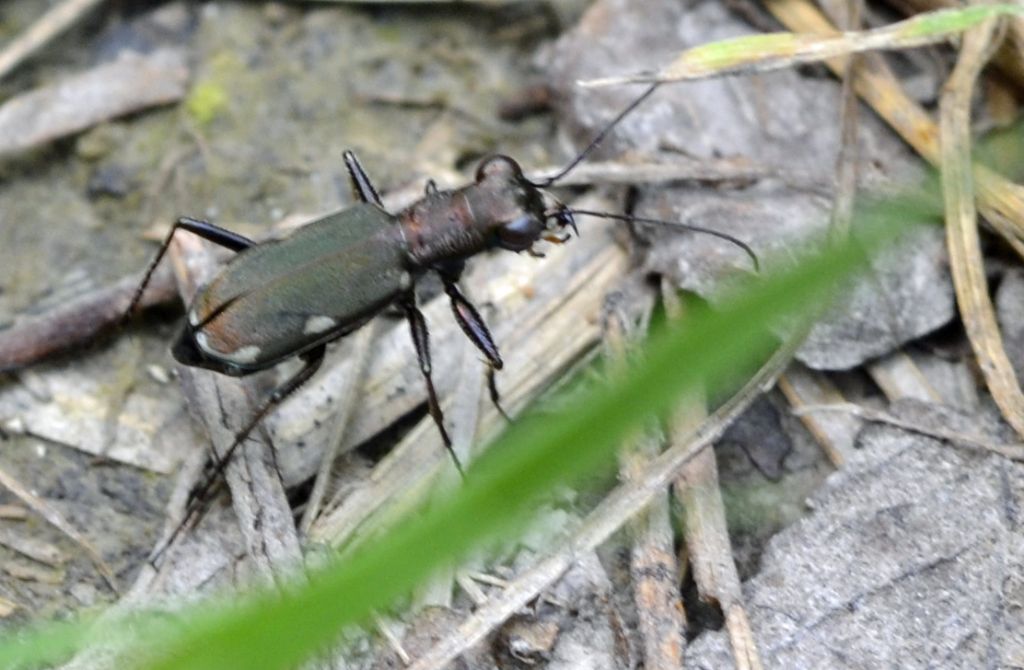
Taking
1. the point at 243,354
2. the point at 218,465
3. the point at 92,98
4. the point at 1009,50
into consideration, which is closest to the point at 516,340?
the point at 243,354

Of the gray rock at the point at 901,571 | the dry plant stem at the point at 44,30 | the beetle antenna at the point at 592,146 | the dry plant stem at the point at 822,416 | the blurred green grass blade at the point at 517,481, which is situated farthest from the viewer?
the dry plant stem at the point at 44,30

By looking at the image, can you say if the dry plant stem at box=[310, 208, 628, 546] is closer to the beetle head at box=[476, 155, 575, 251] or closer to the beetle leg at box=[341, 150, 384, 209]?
the beetle head at box=[476, 155, 575, 251]

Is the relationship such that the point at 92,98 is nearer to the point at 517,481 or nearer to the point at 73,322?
the point at 73,322

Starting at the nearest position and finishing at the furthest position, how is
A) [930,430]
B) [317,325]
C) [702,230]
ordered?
[930,430] < [317,325] < [702,230]

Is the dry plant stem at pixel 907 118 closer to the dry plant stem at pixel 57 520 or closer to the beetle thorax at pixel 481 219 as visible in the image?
the beetle thorax at pixel 481 219

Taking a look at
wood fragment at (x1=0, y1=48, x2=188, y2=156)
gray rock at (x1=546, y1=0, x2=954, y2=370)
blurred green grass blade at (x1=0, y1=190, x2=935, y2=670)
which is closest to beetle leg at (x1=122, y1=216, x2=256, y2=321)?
wood fragment at (x1=0, y1=48, x2=188, y2=156)

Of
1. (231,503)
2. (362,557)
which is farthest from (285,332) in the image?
(362,557)

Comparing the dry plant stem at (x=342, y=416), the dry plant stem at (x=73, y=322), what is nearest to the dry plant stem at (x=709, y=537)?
the dry plant stem at (x=342, y=416)
